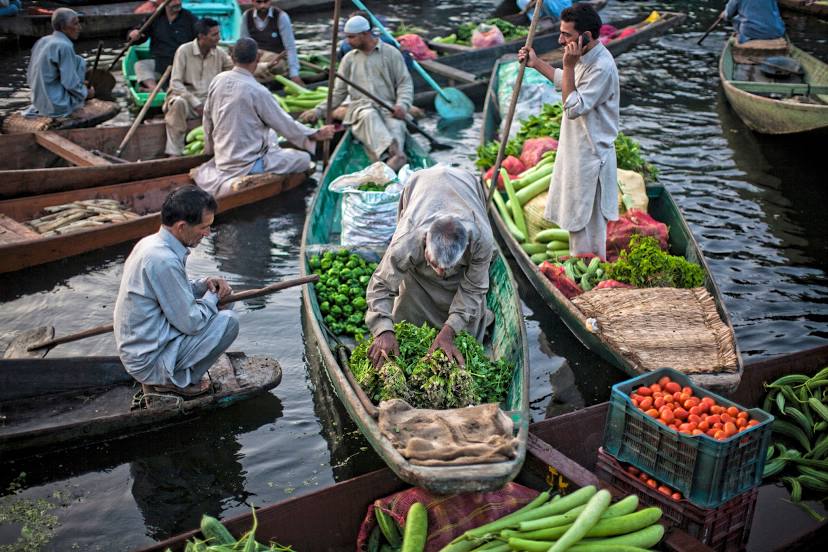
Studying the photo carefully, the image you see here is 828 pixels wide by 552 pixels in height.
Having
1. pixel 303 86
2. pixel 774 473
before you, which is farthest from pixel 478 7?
pixel 774 473

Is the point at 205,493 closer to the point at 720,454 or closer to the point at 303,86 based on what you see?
the point at 720,454

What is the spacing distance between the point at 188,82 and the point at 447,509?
25.7 feet

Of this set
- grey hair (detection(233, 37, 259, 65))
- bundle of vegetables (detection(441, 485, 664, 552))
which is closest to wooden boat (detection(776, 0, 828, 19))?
grey hair (detection(233, 37, 259, 65))

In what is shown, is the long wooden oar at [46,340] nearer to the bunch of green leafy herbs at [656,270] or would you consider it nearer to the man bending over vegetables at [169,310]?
the man bending over vegetables at [169,310]

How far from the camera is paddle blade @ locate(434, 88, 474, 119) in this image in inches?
482

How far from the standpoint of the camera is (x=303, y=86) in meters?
11.4

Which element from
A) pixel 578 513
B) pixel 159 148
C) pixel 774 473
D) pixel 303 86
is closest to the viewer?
pixel 578 513

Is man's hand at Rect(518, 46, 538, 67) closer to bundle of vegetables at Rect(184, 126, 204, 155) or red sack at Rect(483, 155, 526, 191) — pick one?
red sack at Rect(483, 155, 526, 191)

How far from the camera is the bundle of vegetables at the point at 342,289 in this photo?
6113 mm

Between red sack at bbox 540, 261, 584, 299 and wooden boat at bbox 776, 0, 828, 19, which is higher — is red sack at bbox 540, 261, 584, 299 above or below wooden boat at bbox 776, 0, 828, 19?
below

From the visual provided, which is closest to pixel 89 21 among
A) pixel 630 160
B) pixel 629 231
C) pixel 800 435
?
pixel 630 160

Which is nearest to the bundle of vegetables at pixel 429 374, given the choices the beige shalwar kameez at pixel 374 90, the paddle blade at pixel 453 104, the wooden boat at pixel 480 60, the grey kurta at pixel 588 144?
the grey kurta at pixel 588 144

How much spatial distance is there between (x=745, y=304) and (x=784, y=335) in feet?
1.82

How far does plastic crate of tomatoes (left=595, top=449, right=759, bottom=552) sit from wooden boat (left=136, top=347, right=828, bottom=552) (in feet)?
0.65
